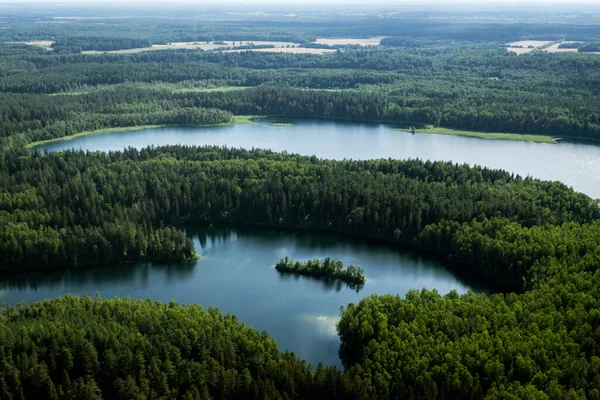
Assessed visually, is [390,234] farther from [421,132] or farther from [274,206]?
[421,132]

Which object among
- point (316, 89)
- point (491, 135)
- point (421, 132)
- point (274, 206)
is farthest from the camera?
point (316, 89)

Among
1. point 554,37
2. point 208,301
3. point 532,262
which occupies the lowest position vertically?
point 208,301

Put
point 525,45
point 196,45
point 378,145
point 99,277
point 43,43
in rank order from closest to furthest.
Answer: point 99,277
point 378,145
point 525,45
point 43,43
point 196,45

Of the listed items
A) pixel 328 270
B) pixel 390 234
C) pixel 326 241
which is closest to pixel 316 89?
pixel 326 241

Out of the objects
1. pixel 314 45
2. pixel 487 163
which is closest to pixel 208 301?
pixel 487 163

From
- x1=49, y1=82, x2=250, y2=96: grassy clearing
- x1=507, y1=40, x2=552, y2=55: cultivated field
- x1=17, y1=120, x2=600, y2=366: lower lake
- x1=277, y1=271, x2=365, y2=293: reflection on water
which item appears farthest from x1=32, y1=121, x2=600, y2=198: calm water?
x1=507, y1=40, x2=552, y2=55: cultivated field

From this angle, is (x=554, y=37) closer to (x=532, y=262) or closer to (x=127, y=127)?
(x=127, y=127)

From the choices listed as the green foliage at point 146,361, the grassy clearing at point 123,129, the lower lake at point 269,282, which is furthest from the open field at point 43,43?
the green foliage at point 146,361
